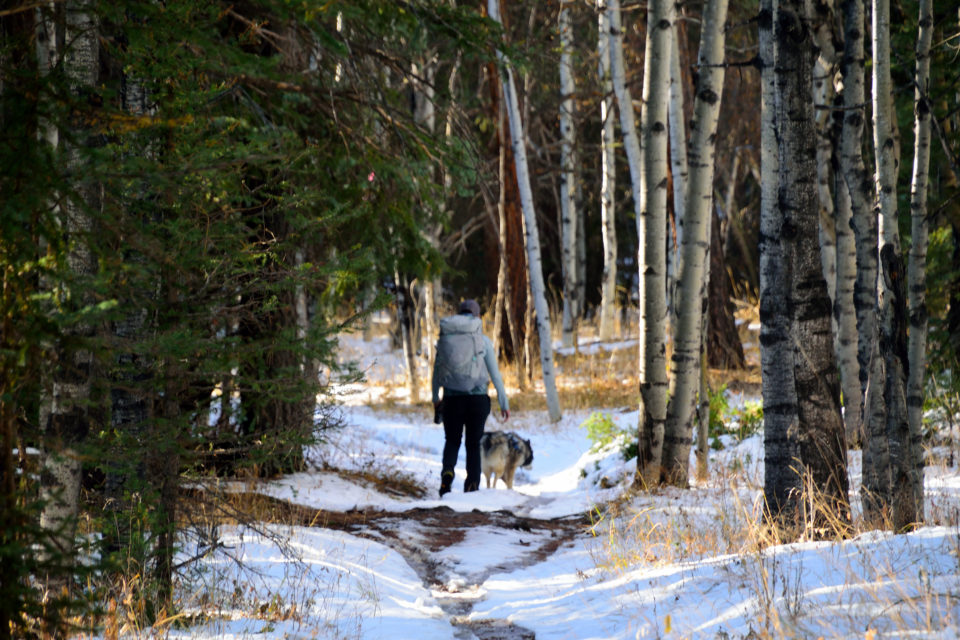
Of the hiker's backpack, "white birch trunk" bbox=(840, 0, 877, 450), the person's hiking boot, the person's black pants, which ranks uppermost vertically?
"white birch trunk" bbox=(840, 0, 877, 450)

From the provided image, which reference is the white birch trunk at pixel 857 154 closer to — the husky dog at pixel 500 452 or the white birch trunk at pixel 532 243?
the husky dog at pixel 500 452

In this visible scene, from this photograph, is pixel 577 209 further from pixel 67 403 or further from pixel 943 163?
pixel 67 403

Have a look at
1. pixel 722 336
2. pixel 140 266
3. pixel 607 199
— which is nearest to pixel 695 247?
pixel 140 266

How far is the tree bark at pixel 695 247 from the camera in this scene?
7.94m

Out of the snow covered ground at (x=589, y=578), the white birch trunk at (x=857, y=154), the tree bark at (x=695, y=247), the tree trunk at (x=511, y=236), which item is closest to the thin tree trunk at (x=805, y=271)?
the snow covered ground at (x=589, y=578)

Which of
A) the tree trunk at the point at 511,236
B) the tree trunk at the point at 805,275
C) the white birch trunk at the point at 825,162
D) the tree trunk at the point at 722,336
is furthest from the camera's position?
the tree trunk at the point at 511,236

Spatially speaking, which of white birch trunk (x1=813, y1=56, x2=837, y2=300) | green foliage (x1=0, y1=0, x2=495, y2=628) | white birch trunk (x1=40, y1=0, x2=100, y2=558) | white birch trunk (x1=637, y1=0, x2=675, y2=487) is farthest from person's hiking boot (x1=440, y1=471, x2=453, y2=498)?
white birch trunk (x1=40, y1=0, x2=100, y2=558)

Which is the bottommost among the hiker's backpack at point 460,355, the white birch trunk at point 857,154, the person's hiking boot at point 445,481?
the person's hiking boot at point 445,481

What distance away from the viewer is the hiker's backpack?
29.9 ft

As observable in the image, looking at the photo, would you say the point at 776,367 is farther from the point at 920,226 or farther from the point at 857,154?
the point at 857,154

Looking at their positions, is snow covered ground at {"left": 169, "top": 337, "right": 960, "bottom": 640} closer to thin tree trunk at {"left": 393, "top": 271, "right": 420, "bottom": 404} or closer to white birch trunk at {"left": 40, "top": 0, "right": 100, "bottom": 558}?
white birch trunk at {"left": 40, "top": 0, "right": 100, "bottom": 558}

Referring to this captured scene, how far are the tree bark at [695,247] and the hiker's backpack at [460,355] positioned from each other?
211cm

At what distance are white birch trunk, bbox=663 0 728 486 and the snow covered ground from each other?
1.91 ft

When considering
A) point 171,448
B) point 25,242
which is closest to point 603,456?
point 171,448
